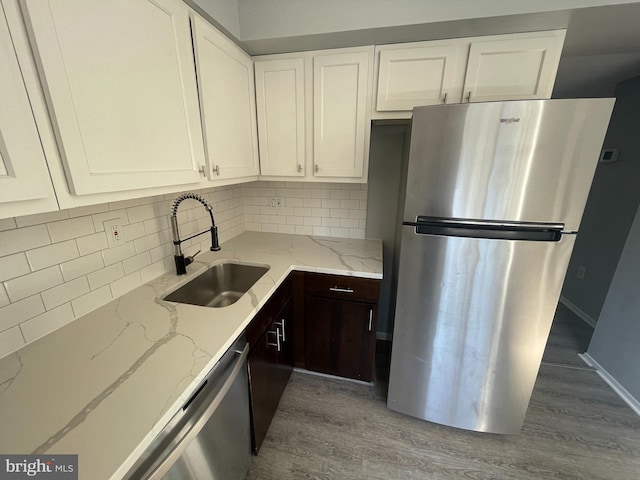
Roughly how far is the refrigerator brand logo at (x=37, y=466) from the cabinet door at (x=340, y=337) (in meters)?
1.23

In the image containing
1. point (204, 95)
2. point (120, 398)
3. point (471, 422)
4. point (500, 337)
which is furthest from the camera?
point (471, 422)

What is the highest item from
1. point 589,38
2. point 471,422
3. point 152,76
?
point 589,38

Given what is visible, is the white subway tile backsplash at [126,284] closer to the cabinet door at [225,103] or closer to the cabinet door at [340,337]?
the cabinet door at [225,103]

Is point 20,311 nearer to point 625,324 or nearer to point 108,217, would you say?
point 108,217

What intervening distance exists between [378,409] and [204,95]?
2.09 metres

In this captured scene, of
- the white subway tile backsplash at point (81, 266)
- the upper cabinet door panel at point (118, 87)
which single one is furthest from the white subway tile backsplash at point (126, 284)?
the upper cabinet door panel at point (118, 87)

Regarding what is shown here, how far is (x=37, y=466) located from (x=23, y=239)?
714 mm

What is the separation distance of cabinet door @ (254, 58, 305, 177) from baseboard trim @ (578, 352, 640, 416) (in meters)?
2.66

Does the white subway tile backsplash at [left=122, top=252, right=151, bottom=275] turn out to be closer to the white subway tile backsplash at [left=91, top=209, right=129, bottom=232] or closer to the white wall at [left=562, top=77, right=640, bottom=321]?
the white subway tile backsplash at [left=91, top=209, right=129, bottom=232]

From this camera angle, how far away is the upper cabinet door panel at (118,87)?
26.7 inches

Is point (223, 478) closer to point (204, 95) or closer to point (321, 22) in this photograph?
point (204, 95)

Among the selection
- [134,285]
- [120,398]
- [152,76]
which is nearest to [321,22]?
[152,76]

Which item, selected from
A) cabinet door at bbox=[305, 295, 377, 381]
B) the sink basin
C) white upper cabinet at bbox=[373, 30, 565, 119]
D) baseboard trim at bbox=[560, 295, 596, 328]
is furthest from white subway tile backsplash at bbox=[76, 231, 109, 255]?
baseboard trim at bbox=[560, 295, 596, 328]

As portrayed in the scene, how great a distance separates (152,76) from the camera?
37.3 inches
